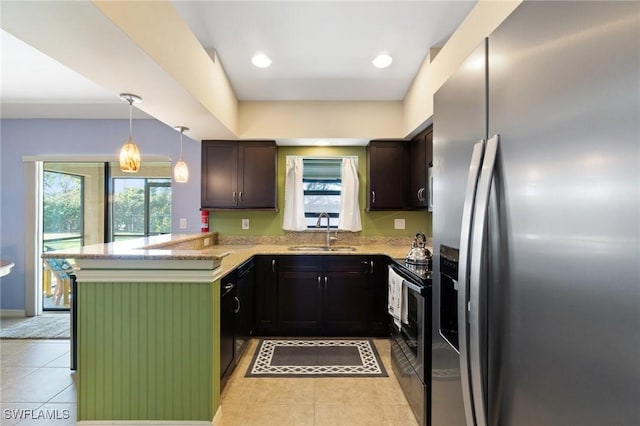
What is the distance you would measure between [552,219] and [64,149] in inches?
209

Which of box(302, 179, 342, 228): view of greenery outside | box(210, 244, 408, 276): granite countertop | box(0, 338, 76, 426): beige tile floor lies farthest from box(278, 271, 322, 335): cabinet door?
box(0, 338, 76, 426): beige tile floor

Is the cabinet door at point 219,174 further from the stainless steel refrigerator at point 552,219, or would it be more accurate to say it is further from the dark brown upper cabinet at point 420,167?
the stainless steel refrigerator at point 552,219

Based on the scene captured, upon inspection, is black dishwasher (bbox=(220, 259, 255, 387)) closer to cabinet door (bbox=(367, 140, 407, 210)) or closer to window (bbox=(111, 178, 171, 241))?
cabinet door (bbox=(367, 140, 407, 210))

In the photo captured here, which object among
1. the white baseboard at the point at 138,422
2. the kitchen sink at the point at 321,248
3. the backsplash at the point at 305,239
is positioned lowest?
the white baseboard at the point at 138,422

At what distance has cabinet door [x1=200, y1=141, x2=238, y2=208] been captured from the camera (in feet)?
12.6

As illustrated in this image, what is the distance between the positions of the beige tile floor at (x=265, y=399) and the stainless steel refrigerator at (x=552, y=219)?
4.21 ft

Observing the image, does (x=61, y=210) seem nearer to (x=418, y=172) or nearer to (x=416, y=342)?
(x=418, y=172)

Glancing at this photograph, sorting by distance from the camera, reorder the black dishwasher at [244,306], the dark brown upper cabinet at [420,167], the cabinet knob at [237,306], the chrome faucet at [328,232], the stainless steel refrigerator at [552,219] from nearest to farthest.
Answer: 1. the stainless steel refrigerator at [552,219]
2. the cabinet knob at [237,306]
3. the black dishwasher at [244,306]
4. the dark brown upper cabinet at [420,167]
5. the chrome faucet at [328,232]

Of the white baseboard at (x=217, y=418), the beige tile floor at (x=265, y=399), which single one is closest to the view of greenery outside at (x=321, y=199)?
the beige tile floor at (x=265, y=399)

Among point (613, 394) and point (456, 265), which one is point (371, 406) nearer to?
point (456, 265)

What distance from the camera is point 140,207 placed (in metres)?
4.56

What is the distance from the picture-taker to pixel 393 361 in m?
2.72

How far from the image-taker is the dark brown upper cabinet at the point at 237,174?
12.6ft

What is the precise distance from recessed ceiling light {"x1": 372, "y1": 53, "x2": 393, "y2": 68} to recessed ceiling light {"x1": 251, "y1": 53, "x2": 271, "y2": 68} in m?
1.00
